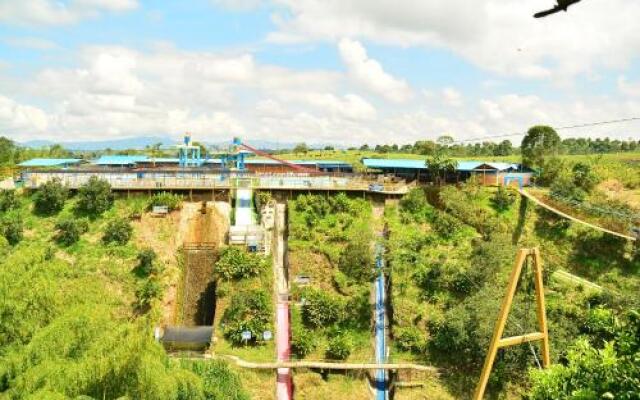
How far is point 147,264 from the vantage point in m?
35.6

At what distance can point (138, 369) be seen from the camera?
16312 mm

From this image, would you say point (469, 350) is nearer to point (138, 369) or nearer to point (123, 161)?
point (138, 369)

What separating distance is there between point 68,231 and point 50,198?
4.16m

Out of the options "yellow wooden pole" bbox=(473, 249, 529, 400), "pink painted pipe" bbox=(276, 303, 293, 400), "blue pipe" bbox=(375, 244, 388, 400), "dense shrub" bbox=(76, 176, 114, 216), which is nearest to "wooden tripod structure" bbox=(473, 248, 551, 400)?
"yellow wooden pole" bbox=(473, 249, 529, 400)

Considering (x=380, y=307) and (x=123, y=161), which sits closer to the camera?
(x=380, y=307)

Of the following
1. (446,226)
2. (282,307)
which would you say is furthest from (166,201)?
(446,226)

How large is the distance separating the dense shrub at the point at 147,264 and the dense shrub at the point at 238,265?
4.27m

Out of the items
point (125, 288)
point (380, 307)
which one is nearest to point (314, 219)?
point (380, 307)

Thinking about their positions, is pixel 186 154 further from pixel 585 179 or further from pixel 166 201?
pixel 585 179

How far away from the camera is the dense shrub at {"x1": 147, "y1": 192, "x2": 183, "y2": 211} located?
4006 centimetres

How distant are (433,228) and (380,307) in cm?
864

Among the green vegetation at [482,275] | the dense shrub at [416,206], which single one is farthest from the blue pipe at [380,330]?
the dense shrub at [416,206]

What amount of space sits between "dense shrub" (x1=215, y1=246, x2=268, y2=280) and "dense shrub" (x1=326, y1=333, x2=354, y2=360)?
7.03 metres

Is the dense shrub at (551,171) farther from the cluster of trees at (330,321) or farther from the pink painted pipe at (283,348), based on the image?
the pink painted pipe at (283,348)
